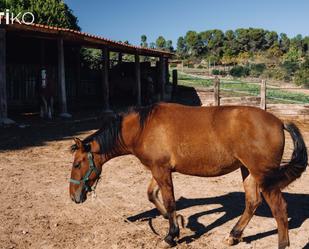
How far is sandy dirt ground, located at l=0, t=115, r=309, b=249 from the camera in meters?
4.53

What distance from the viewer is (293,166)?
4270 millimetres

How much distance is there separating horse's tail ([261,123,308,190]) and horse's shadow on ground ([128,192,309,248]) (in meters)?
0.85

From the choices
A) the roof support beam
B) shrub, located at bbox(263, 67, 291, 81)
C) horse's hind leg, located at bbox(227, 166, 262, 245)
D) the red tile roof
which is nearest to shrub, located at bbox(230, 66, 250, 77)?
shrub, located at bbox(263, 67, 291, 81)

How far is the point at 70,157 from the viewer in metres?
8.84

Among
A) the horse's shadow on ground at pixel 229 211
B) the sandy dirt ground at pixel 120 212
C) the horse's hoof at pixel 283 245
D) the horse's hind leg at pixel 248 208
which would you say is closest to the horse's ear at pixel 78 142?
the sandy dirt ground at pixel 120 212

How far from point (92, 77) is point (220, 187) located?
15.7 metres

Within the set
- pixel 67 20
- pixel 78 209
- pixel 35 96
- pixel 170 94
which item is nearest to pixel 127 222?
pixel 78 209

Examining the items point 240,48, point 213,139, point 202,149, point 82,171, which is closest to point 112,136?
point 82,171

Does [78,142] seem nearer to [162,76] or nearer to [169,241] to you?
[169,241]

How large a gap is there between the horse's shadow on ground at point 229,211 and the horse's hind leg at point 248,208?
0.67ft

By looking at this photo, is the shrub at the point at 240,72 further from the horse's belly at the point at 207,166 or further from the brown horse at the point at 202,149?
the horse's belly at the point at 207,166

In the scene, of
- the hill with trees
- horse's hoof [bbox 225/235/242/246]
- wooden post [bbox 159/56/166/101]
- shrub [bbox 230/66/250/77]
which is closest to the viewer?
horse's hoof [bbox 225/235/242/246]

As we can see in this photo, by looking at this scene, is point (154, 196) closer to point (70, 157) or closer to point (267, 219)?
point (267, 219)

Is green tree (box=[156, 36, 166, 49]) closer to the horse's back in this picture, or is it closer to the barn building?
the barn building
